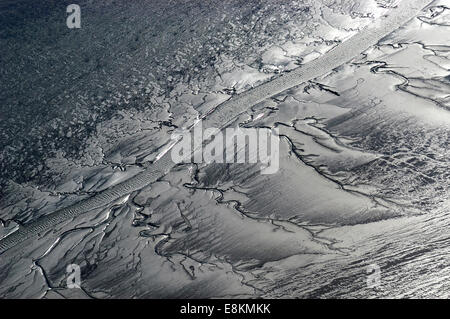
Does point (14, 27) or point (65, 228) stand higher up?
point (14, 27)

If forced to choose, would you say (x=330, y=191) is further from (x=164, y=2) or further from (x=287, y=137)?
(x=164, y=2)

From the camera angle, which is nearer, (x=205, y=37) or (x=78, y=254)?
(x=78, y=254)

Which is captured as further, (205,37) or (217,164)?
(205,37)

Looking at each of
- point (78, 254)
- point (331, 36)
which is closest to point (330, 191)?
point (78, 254)

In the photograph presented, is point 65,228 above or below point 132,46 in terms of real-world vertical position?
below

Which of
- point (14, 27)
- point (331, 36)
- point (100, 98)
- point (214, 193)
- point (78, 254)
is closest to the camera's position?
point (78, 254)

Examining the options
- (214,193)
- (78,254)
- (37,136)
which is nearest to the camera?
(78,254)

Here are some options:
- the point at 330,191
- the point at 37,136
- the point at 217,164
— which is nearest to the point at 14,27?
the point at 37,136

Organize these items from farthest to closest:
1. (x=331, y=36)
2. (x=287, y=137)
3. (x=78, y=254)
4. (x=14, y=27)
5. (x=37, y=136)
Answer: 1. (x=14, y=27)
2. (x=331, y=36)
3. (x=37, y=136)
4. (x=287, y=137)
5. (x=78, y=254)

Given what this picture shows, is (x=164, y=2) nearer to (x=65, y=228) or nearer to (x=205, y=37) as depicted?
(x=205, y=37)
